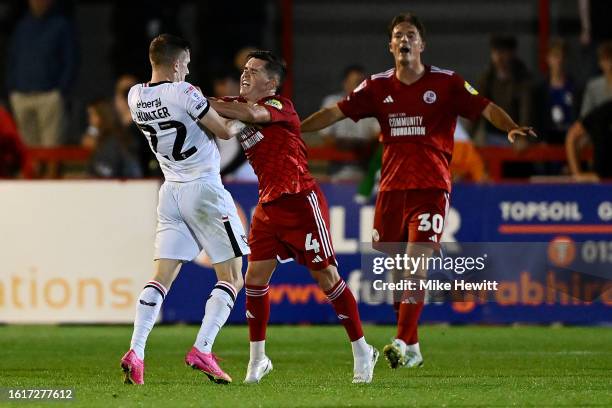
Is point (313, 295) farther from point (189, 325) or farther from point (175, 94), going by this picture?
point (175, 94)

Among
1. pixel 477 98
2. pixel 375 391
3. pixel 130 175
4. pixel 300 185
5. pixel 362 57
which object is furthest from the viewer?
pixel 362 57

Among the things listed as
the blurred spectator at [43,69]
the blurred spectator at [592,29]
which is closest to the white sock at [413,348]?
the blurred spectator at [43,69]

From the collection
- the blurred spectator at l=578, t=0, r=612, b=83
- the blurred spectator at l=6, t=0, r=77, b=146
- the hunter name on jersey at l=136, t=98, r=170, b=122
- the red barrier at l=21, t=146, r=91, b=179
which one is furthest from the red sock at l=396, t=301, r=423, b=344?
the blurred spectator at l=578, t=0, r=612, b=83

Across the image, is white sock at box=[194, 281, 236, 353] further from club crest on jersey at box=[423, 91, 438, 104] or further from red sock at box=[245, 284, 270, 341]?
club crest on jersey at box=[423, 91, 438, 104]

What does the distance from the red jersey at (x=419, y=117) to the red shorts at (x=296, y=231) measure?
3.77ft

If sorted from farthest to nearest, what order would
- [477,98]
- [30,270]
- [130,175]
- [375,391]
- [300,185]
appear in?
[130,175], [30,270], [477,98], [300,185], [375,391]

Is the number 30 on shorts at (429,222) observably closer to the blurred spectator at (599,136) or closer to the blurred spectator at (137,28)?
the blurred spectator at (599,136)

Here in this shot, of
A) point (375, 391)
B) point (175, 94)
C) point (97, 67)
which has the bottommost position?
point (375, 391)

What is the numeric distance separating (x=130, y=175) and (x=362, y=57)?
13.5 ft

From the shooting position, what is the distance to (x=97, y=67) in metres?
17.7

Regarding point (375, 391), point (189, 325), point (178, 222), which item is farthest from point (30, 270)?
point (375, 391)

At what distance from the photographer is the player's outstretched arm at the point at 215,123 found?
8.43m

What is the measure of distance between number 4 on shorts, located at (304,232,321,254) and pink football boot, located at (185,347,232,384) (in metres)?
0.86

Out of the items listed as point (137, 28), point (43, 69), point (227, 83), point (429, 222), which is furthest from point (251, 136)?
point (137, 28)
